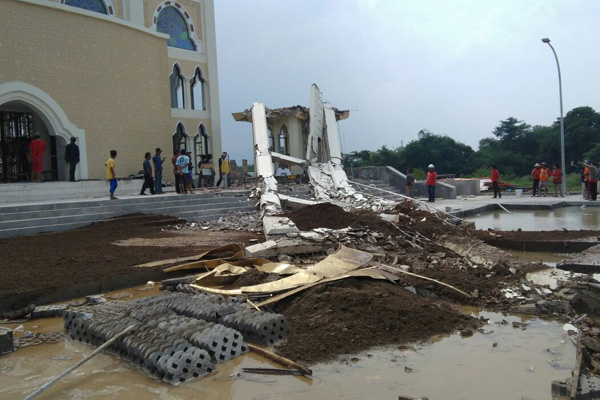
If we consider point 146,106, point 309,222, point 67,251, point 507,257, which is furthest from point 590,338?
point 146,106

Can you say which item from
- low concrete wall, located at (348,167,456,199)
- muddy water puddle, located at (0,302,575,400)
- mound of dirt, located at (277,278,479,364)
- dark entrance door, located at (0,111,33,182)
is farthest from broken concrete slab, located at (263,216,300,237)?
low concrete wall, located at (348,167,456,199)

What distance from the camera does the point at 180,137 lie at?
26.1 meters

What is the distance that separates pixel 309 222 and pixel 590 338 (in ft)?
24.5

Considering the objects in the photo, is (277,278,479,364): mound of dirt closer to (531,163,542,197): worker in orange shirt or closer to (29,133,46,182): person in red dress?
(29,133,46,182): person in red dress

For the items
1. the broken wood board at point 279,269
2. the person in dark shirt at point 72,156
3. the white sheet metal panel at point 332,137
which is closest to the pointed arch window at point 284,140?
the white sheet metal panel at point 332,137

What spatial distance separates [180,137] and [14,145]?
9270 mm

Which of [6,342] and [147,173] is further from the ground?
[147,173]

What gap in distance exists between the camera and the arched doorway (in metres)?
17.1

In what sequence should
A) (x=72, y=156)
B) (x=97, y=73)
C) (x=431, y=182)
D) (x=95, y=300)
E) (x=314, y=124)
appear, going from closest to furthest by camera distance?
(x=95, y=300), (x=72, y=156), (x=97, y=73), (x=431, y=182), (x=314, y=124)

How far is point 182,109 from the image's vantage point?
2594 cm

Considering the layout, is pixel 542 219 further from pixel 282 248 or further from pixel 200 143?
pixel 200 143

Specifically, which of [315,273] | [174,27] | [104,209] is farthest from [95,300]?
[174,27]

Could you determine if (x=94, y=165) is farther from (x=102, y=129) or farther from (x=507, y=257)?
(x=507, y=257)

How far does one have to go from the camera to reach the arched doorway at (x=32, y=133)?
17.1 meters
